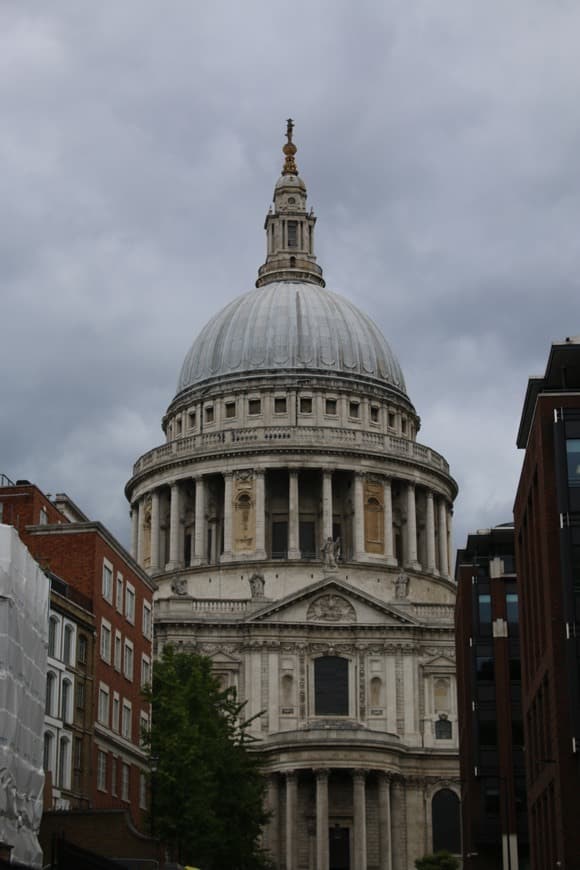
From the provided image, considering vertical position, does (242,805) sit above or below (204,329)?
below

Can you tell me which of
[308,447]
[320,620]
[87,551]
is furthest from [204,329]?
[87,551]

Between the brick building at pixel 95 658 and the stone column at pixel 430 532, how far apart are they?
50830 millimetres

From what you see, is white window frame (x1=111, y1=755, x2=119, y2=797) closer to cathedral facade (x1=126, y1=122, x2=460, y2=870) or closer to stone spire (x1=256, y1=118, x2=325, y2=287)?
cathedral facade (x1=126, y1=122, x2=460, y2=870)

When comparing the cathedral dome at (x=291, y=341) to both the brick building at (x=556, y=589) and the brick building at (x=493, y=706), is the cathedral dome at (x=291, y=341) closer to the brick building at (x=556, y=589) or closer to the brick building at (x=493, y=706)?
the brick building at (x=493, y=706)

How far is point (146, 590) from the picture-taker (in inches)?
3167

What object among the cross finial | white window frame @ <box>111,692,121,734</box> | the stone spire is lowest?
white window frame @ <box>111,692,121,734</box>

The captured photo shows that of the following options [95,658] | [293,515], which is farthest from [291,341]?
[95,658]

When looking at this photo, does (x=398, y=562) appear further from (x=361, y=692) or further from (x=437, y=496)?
(x=361, y=692)

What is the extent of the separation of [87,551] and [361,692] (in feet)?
150

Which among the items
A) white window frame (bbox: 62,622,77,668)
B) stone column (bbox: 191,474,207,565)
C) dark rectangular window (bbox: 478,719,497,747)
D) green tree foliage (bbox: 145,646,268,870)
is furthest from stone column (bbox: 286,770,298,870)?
white window frame (bbox: 62,622,77,668)

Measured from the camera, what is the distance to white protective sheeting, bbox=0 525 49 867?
1965 inches

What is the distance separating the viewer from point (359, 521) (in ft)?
411

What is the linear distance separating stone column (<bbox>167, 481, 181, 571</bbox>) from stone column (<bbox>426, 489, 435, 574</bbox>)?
19461 mm

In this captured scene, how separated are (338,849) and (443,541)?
1318 inches
